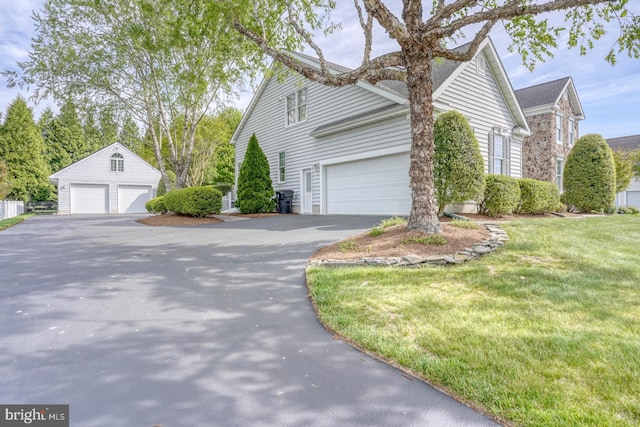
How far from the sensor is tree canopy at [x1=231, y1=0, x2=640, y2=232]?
5.66 m

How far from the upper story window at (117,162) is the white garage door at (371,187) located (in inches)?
799

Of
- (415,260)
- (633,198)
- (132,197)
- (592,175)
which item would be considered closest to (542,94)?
(592,175)

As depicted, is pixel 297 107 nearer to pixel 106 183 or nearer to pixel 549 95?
pixel 549 95

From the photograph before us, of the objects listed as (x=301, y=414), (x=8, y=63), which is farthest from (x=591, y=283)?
(x=8, y=63)

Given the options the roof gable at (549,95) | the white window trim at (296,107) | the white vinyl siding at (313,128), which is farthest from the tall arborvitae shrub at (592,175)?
the white window trim at (296,107)

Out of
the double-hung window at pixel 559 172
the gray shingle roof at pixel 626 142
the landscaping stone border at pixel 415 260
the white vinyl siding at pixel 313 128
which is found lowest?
the landscaping stone border at pixel 415 260

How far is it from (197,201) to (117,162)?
59.2 ft

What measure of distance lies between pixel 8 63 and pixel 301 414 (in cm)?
1829

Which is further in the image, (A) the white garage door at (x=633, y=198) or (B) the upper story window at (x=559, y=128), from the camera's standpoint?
(A) the white garage door at (x=633, y=198)

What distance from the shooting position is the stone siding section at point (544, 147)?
630 inches

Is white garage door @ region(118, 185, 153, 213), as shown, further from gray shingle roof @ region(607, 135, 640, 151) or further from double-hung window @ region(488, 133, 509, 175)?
gray shingle roof @ region(607, 135, 640, 151)

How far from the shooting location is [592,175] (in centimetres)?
1175

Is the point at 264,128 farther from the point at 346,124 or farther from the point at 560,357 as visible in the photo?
the point at 560,357

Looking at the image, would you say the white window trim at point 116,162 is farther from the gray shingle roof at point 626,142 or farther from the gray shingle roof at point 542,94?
the gray shingle roof at point 626,142
